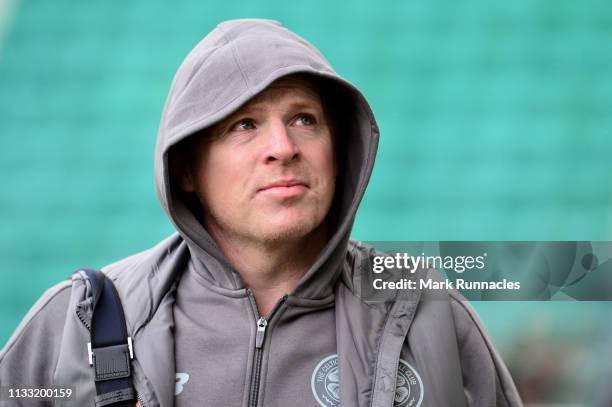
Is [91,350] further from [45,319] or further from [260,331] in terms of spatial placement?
[260,331]

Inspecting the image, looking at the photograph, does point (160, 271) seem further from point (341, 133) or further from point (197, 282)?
point (341, 133)

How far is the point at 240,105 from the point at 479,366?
2.60ft

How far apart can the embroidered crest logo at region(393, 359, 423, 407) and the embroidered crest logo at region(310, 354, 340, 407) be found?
0.43 feet

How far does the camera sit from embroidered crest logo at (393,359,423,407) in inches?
70.2

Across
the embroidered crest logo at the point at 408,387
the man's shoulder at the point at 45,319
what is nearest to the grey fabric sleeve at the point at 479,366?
the embroidered crest logo at the point at 408,387

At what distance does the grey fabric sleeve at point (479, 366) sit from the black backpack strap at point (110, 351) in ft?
2.42

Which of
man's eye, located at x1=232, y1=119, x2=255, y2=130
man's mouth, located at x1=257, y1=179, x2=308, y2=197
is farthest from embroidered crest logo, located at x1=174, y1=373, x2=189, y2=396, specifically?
man's eye, located at x1=232, y1=119, x2=255, y2=130

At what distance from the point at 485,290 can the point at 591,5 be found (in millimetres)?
2914

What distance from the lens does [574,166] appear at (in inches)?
170

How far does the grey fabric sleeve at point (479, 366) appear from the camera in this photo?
192 centimetres

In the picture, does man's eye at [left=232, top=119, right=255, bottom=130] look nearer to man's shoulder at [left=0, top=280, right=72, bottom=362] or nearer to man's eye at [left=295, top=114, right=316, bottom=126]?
man's eye at [left=295, top=114, right=316, bottom=126]

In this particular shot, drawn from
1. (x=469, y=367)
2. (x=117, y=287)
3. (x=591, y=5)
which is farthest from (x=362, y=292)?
(x=591, y=5)
